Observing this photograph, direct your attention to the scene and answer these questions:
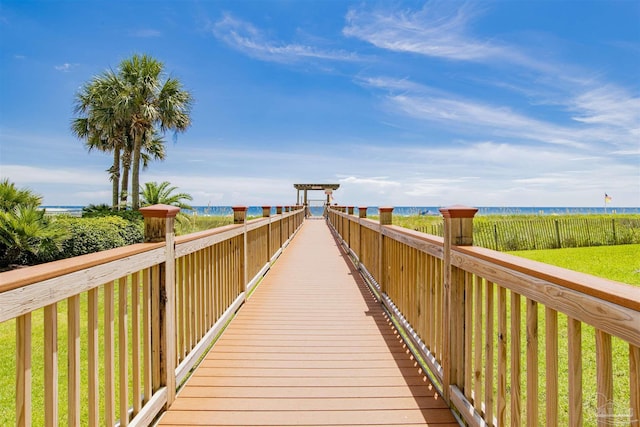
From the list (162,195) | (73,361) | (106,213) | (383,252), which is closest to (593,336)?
(383,252)

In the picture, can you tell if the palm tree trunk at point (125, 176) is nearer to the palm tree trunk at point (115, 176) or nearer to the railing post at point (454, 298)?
the palm tree trunk at point (115, 176)

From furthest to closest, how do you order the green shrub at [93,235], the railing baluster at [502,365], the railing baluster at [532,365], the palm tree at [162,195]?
the palm tree at [162,195]
the green shrub at [93,235]
the railing baluster at [502,365]
the railing baluster at [532,365]

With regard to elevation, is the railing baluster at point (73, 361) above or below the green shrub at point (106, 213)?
below

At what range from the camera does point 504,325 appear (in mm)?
1763

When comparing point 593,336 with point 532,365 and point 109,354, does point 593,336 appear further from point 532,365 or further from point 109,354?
point 109,354

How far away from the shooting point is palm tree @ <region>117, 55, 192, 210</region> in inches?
645

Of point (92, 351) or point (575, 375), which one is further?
point (92, 351)

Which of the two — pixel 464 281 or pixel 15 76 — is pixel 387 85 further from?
pixel 464 281

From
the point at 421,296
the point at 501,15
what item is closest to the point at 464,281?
the point at 421,296

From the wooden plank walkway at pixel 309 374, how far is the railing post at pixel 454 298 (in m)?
0.25

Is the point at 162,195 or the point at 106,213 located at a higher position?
the point at 162,195

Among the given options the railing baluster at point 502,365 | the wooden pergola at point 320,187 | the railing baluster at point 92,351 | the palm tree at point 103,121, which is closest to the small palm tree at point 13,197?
the palm tree at point 103,121

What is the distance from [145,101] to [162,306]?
17565 millimetres

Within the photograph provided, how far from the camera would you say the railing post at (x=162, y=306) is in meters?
2.15
